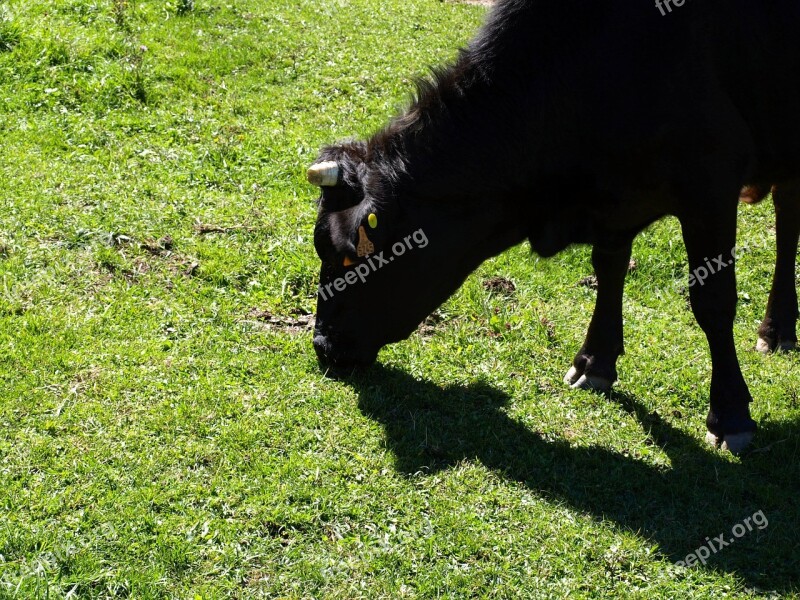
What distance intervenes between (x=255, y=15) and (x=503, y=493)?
794cm

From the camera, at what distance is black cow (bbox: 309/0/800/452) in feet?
18.2

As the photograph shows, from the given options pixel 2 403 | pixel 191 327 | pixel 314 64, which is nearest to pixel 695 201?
pixel 191 327

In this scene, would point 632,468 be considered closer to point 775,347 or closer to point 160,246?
point 775,347

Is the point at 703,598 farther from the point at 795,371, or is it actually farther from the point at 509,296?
the point at 509,296

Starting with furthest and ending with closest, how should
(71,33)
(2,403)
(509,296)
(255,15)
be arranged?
(255,15) < (71,33) < (509,296) < (2,403)

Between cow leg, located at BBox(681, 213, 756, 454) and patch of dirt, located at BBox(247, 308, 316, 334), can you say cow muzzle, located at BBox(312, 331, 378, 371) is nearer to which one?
patch of dirt, located at BBox(247, 308, 316, 334)

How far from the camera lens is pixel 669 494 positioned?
5.50 metres

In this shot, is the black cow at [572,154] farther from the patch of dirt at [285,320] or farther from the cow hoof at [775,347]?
the cow hoof at [775,347]

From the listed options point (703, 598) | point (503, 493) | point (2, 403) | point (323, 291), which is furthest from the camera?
point (323, 291)

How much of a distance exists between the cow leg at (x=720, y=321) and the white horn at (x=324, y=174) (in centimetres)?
206

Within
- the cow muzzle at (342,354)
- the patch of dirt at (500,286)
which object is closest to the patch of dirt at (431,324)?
the patch of dirt at (500,286)

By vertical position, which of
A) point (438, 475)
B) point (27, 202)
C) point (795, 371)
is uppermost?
point (27, 202)

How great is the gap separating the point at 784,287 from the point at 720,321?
1523 mm

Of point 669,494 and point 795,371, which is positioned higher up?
point 669,494
